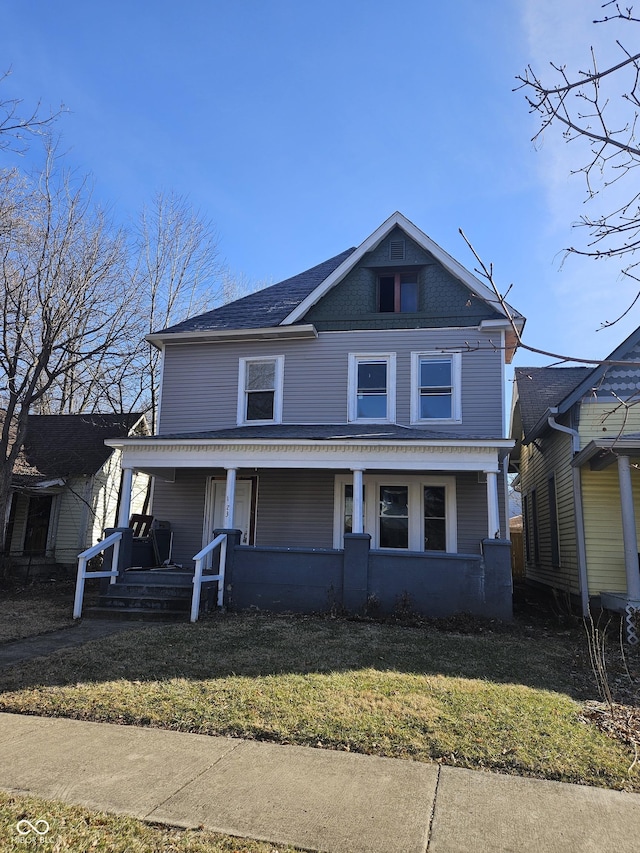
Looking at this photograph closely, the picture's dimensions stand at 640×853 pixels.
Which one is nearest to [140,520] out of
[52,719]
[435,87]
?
[52,719]

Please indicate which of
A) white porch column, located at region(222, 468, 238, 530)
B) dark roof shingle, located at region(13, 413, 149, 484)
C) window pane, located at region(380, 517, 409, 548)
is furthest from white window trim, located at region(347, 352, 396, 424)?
dark roof shingle, located at region(13, 413, 149, 484)

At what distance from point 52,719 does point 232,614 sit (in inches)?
190

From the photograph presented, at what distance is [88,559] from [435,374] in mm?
7893

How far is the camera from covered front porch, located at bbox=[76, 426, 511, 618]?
9867 mm

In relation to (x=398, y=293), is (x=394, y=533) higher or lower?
lower

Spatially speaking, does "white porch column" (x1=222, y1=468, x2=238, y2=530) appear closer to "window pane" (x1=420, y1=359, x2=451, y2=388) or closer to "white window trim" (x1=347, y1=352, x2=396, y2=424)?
"white window trim" (x1=347, y1=352, x2=396, y2=424)

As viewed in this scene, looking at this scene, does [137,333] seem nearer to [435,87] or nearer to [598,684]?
[435,87]

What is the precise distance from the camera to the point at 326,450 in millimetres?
10766

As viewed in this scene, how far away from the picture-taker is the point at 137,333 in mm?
19859

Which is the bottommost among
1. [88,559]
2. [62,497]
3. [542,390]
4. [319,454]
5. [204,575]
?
[204,575]

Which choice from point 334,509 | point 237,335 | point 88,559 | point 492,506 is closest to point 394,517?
point 334,509

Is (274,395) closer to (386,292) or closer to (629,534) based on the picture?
(386,292)

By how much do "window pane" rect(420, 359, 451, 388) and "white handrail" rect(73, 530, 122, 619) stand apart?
7.04 metres

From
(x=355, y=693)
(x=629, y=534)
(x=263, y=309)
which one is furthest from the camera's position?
(x=263, y=309)
